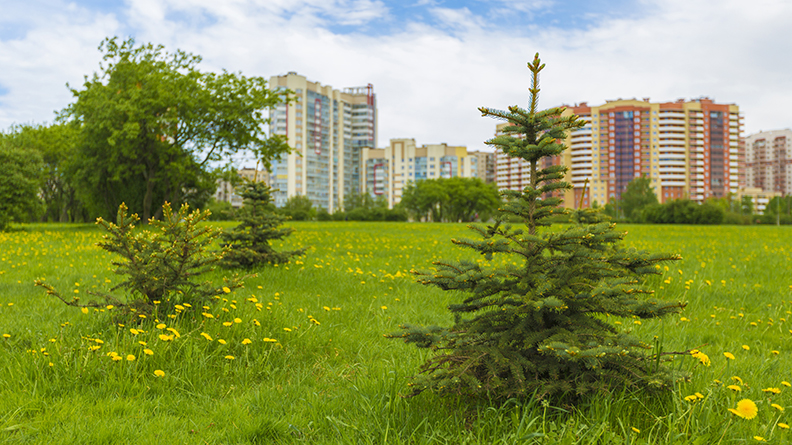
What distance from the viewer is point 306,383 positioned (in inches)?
142

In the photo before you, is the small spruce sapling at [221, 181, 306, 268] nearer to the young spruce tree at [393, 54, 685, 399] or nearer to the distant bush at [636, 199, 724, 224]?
the young spruce tree at [393, 54, 685, 399]

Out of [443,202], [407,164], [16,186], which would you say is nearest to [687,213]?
[443,202]

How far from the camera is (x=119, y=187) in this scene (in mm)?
29922

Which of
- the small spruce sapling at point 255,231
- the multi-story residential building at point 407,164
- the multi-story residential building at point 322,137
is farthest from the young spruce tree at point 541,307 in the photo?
the multi-story residential building at point 407,164

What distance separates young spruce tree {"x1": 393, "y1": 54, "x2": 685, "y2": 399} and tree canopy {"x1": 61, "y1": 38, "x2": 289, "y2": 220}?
23.8 meters

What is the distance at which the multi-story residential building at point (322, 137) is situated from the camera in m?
141

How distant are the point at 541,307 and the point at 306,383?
6.49ft

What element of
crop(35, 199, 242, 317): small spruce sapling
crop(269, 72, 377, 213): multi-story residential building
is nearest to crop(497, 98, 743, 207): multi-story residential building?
crop(269, 72, 377, 213): multi-story residential building

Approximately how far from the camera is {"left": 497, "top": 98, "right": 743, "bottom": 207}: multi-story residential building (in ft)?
507

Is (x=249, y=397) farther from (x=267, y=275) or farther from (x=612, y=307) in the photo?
(x=267, y=275)

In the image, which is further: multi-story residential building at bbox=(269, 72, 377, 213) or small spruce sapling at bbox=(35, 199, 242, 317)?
multi-story residential building at bbox=(269, 72, 377, 213)

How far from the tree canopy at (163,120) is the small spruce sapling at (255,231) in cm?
1743

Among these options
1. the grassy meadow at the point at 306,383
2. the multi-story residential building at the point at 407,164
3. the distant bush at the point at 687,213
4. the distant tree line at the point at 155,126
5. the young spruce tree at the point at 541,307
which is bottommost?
the grassy meadow at the point at 306,383

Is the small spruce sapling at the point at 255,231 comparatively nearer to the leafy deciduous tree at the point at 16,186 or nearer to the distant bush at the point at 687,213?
the leafy deciduous tree at the point at 16,186
